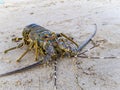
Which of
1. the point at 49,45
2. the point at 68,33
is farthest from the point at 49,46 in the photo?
the point at 68,33

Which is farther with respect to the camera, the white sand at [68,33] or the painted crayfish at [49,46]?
the painted crayfish at [49,46]

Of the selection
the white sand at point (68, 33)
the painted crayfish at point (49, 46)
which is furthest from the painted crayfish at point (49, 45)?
the white sand at point (68, 33)

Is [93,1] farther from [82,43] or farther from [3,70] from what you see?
[3,70]

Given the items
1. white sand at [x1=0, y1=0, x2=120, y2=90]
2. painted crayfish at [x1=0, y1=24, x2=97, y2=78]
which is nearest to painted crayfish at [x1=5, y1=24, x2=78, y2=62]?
painted crayfish at [x1=0, y1=24, x2=97, y2=78]

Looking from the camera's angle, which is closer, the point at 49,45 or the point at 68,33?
the point at 49,45

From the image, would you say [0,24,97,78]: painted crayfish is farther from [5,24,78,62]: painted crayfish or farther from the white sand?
the white sand

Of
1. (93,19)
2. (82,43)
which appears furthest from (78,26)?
(82,43)

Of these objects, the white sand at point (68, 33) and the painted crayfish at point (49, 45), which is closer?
the white sand at point (68, 33)

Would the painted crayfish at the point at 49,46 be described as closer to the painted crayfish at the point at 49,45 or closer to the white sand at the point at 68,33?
the painted crayfish at the point at 49,45

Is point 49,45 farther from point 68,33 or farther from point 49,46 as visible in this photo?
point 68,33
